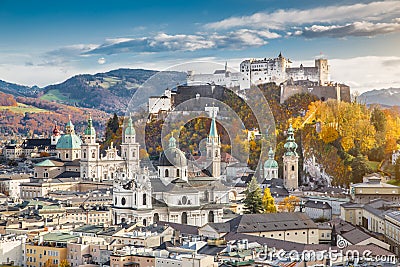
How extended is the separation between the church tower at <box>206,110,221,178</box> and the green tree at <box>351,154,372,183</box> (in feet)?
21.5

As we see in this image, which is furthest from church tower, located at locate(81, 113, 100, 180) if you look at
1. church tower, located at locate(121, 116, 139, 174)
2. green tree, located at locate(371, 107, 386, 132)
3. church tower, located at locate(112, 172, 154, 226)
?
church tower, located at locate(112, 172, 154, 226)

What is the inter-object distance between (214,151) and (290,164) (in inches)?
210

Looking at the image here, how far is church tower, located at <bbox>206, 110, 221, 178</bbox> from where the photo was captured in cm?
4266

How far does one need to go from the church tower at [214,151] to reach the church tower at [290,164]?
435 cm

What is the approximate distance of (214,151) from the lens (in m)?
44.0

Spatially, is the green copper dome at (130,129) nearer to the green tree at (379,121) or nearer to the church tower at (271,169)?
the church tower at (271,169)

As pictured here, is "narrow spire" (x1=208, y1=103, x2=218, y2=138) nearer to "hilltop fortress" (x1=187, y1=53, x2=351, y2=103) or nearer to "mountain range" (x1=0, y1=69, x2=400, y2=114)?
"hilltop fortress" (x1=187, y1=53, x2=351, y2=103)

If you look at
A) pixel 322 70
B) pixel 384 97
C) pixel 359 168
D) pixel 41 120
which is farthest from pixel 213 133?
pixel 41 120

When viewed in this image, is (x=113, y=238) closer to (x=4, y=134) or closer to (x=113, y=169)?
(x=113, y=169)

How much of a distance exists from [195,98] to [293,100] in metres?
6.01

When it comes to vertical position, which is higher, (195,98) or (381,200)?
(195,98)

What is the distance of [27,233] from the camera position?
32062mm

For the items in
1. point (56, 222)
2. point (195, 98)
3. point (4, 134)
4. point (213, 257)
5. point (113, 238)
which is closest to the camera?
point (213, 257)

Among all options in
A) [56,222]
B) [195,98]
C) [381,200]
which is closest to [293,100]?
[195,98]
